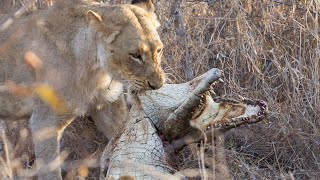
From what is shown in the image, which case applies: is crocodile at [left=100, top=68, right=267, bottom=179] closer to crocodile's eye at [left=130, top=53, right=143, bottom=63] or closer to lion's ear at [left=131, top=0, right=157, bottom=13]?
crocodile's eye at [left=130, top=53, right=143, bottom=63]

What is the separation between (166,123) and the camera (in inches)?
132

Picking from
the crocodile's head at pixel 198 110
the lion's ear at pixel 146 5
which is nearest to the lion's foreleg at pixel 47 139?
the crocodile's head at pixel 198 110

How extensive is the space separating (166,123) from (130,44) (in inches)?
18.0

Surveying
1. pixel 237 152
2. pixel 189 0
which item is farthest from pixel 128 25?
pixel 189 0

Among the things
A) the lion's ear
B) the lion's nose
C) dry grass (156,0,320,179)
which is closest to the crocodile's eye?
the lion's nose

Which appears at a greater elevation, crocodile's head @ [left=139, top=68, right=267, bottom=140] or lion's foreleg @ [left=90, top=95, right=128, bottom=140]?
crocodile's head @ [left=139, top=68, right=267, bottom=140]

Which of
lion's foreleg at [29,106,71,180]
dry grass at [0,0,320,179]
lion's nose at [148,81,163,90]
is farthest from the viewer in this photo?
dry grass at [0,0,320,179]

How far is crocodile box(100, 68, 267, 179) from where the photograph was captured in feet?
10.2

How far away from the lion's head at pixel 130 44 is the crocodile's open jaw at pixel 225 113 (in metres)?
0.29

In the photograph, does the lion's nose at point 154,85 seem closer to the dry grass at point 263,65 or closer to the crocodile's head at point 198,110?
the crocodile's head at point 198,110

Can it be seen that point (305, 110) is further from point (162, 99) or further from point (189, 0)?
point (189, 0)

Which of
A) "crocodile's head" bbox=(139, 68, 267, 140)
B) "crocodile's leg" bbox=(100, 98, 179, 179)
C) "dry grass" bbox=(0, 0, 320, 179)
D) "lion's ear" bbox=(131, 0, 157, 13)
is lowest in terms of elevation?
"dry grass" bbox=(0, 0, 320, 179)

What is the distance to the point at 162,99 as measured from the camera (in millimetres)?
3527

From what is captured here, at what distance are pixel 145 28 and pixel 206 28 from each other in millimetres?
1441
